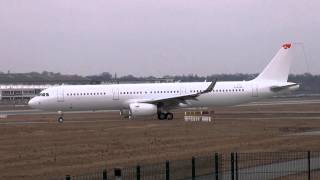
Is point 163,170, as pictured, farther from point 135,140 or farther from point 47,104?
point 47,104

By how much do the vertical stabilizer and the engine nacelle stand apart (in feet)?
39.2

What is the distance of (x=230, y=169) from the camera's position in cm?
1845

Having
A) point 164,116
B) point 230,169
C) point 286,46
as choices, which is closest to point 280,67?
point 286,46

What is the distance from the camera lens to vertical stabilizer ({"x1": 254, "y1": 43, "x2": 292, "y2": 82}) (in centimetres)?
6075

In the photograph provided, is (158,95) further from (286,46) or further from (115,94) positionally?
(286,46)

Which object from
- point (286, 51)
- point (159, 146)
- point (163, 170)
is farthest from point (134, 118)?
point (163, 170)

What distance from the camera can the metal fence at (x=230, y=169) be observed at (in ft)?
51.7

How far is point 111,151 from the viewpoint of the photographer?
1106 inches

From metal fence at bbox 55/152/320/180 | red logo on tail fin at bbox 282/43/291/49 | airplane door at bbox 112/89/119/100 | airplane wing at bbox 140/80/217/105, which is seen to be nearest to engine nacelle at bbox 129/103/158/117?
airplane wing at bbox 140/80/217/105

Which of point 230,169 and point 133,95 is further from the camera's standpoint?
point 133,95

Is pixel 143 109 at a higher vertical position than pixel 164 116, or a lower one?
higher

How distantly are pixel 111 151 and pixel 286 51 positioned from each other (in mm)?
37299

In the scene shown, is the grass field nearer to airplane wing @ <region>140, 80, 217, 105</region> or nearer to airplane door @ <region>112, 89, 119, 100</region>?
airplane wing @ <region>140, 80, 217, 105</region>

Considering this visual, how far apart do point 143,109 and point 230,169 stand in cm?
3669
